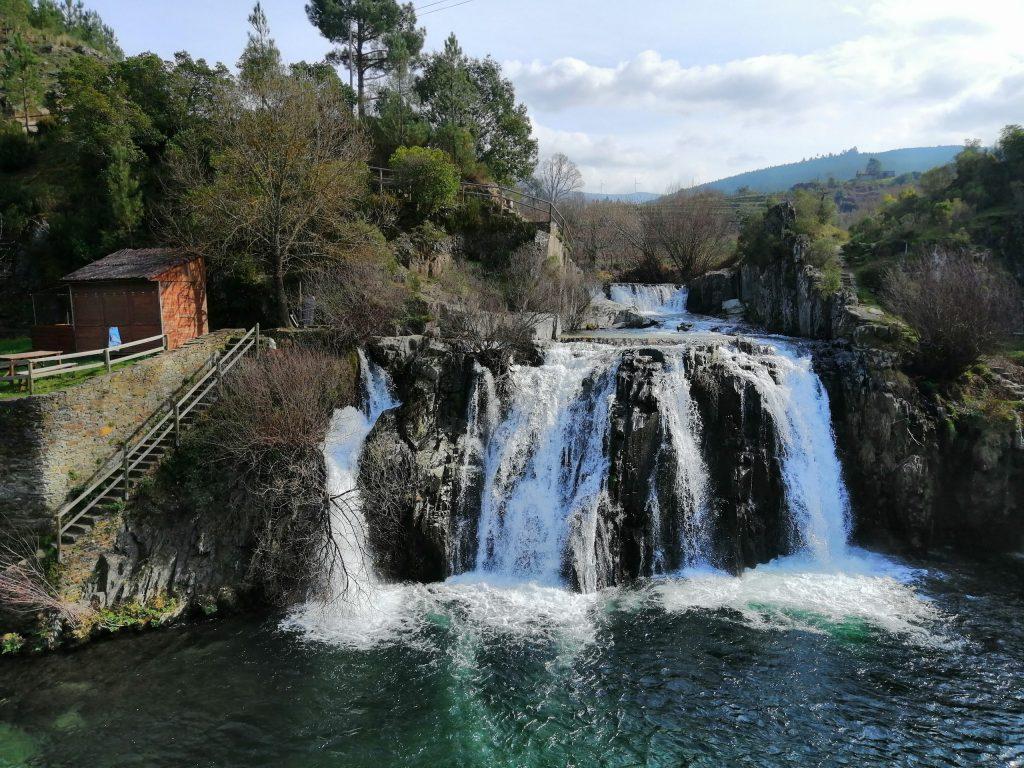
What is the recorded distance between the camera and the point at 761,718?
1126cm

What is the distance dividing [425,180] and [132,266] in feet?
42.6

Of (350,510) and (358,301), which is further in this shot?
(358,301)

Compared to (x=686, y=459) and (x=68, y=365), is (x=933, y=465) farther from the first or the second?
(x=68, y=365)

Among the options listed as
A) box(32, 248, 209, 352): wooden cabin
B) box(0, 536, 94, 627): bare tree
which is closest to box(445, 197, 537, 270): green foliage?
box(32, 248, 209, 352): wooden cabin

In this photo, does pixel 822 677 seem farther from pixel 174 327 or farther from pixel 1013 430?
pixel 174 327

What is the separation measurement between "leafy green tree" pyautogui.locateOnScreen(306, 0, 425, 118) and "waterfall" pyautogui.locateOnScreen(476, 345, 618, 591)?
23.8m

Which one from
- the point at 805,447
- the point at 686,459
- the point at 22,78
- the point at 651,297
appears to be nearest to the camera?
the point at 686,459

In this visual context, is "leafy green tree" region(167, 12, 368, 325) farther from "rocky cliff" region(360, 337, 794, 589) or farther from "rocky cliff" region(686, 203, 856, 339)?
"rocky cliff" region(686, 203, 856, 339)

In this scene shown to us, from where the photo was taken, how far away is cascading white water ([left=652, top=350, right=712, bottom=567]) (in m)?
16.9

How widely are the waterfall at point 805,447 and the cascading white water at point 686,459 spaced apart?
1.74 m

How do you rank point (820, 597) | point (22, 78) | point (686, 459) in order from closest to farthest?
point (820, 597) → point (686, 459) → point (22, 78)

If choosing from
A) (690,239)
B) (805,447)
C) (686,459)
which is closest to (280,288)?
(686,459)

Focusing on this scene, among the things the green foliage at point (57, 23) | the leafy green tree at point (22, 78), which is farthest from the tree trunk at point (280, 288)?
the green foliage at point (57, 23)

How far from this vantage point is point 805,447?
18344 mm
